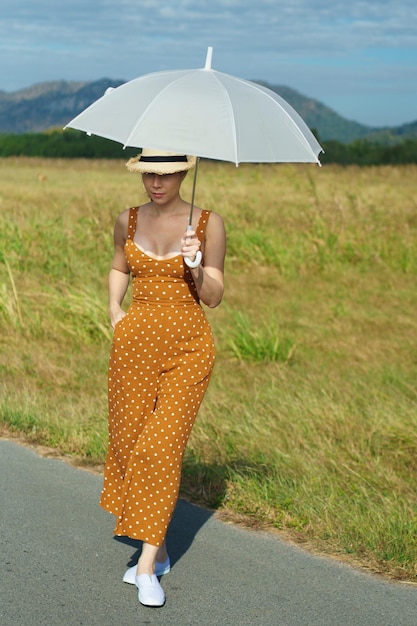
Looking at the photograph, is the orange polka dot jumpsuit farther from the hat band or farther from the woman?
the hat band

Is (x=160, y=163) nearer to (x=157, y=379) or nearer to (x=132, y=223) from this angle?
(x=132, y=223)

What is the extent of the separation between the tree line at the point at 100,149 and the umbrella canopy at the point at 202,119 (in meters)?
40.2

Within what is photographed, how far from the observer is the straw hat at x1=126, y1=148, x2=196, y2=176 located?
12.7 ft

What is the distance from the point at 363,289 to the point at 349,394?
16.7 ft

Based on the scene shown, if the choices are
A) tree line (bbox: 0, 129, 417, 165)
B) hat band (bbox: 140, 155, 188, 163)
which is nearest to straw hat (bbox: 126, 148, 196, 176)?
hat band (bbox: 140, 155, 188, 163)

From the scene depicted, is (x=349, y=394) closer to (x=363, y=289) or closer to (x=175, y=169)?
(x=175, y=169)

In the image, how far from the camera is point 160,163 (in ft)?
12.7

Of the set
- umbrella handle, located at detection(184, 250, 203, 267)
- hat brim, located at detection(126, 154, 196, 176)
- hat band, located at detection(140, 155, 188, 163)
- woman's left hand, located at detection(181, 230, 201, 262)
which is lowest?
umbrella handle, located at detection(184, 250, 203, 267)

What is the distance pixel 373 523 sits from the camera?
187 inches

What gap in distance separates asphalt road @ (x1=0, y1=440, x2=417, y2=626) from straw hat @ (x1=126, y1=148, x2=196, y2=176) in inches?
64.0

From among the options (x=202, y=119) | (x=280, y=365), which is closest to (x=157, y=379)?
(x=202, y=119)

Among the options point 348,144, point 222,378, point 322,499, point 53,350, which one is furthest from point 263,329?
point 348,144

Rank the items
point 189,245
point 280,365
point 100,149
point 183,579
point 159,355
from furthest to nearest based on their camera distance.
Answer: point 100,149
point 280,365
point 183,579
point 159,355
point 189,245

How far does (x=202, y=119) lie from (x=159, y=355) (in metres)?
0.91
